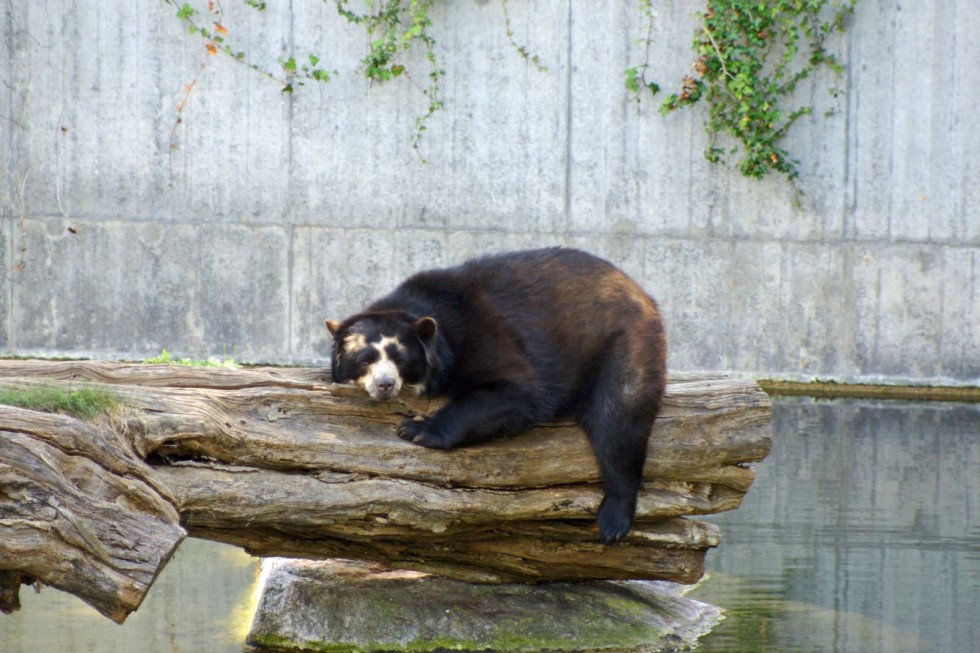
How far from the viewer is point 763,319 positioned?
1155cm

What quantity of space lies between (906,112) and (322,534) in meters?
8.92

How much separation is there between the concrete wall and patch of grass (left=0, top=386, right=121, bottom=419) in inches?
297

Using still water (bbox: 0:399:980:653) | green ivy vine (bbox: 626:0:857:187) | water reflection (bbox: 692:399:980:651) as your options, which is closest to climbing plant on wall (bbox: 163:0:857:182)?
green ivy vine (bbox: 626:0:857:187)

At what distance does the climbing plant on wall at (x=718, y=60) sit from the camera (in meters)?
11.2

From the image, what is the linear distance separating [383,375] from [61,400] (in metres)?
1.09

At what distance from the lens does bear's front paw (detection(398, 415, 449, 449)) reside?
166 inches

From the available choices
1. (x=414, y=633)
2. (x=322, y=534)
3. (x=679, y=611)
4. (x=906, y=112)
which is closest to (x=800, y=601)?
(x=679, y=611)

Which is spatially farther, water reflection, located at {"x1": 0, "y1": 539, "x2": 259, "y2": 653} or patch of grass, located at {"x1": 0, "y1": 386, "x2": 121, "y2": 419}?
water reflection, located at {"x1": 0, "y1": 539, "x2": 259, "y2": 653}

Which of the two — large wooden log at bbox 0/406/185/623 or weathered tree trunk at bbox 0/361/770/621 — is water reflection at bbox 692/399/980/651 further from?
large wooden log at bbox 0/406/185/623

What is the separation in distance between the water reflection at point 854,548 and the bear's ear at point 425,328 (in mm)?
1549

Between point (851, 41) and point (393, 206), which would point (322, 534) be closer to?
point (393, 206)

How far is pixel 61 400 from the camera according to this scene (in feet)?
12.1

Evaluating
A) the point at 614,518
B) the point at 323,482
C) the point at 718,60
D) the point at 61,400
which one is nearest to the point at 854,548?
the point at 614,518

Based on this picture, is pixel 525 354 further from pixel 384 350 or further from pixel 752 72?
pixel 752 72
